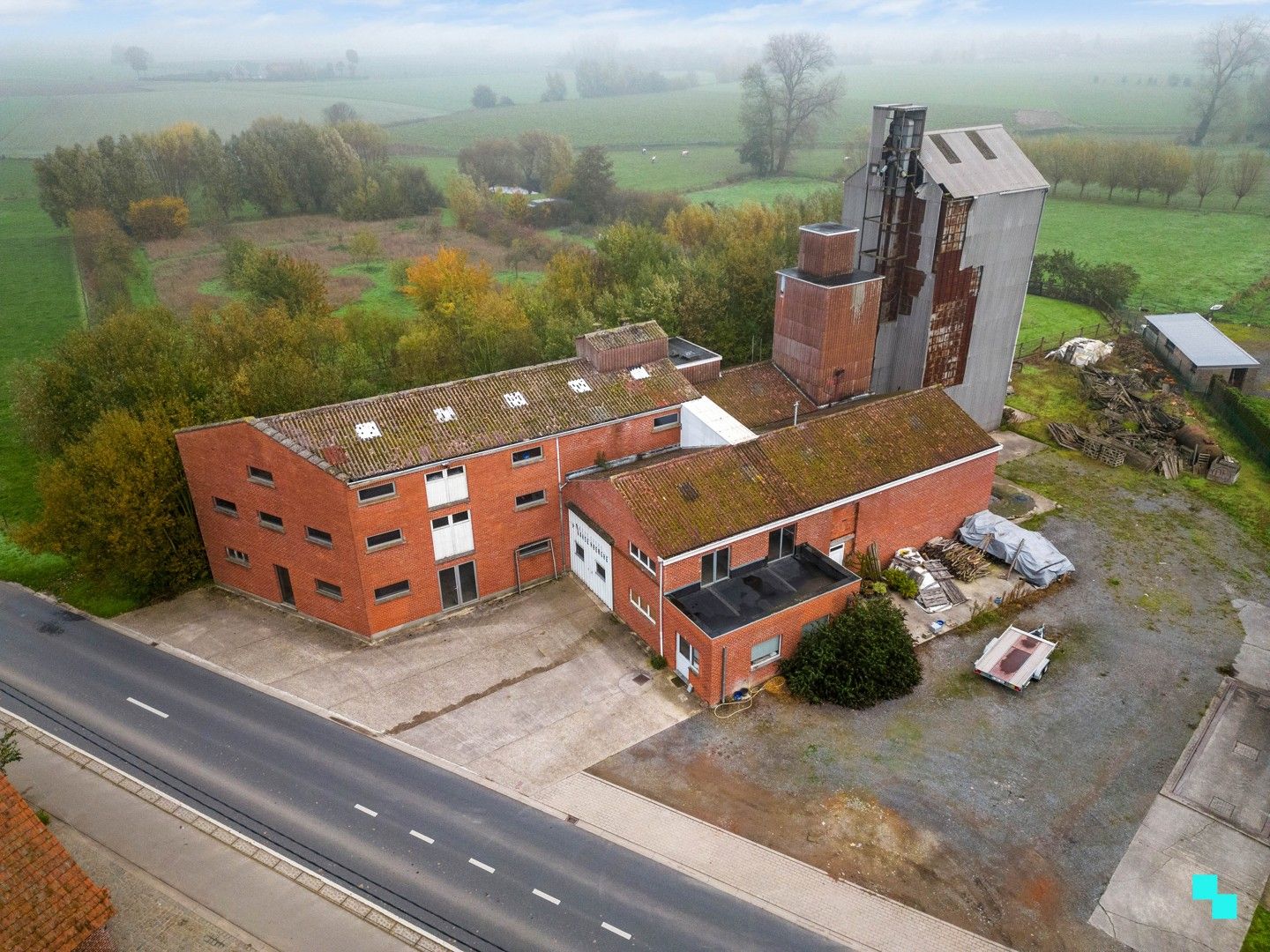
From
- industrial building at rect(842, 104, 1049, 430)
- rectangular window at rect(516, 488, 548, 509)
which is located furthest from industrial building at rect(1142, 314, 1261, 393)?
rectangular window at rect(516, 488, 548, 509)

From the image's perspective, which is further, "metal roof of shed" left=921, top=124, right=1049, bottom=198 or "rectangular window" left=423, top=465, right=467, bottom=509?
"metal roof of shed" left=921, top=124, right=1049, bottom=198

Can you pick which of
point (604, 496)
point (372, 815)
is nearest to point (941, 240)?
point (604, 496)

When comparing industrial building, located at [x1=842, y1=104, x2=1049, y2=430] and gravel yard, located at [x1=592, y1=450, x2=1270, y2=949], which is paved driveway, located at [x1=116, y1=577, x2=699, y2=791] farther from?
industrial building, located at [x1=842, y1=104, x2=1049, y2=430]

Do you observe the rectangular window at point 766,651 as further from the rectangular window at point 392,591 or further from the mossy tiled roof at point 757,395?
the rectangular window at point 392,591

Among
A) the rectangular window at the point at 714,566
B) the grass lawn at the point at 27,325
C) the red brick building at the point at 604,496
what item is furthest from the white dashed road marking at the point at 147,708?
the rectangular window at the point at 714,566

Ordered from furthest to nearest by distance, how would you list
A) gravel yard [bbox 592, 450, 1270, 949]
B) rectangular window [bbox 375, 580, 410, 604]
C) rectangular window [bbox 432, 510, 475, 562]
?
rectangular window [bbox 432, 510, 475, 562]
rectangular window [bbox 375, 580, 410, 604]
gravel yard [bbox 592, 450, 1270, 949]

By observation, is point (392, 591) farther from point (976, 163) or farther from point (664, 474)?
point (976, 163)

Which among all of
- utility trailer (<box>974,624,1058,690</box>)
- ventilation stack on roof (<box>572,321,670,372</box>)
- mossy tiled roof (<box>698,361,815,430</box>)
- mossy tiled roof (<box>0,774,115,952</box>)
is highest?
ventilation stack on roof (<box>572,321,670,372</box>)
